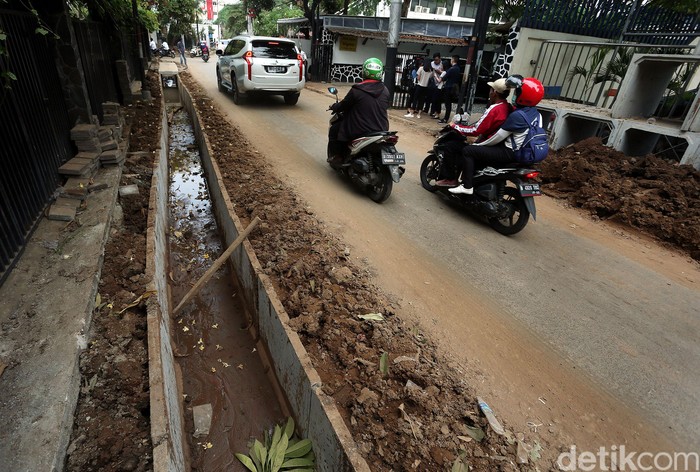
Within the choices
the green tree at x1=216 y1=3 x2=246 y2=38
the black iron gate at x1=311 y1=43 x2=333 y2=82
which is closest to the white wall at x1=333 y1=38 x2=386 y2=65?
the black iron gate at x1=311 y1=43 x2=333 y2=82

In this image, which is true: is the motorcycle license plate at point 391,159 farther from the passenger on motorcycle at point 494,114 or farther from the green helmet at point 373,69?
the green helmet at point 373,69

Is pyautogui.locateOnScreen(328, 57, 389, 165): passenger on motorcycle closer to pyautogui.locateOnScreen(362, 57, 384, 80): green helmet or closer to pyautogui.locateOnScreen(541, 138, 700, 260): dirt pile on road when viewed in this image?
pyautogui.locateOnScreen(362, 57, 384, 80): green helmet

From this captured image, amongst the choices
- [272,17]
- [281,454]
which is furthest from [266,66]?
[272,17]

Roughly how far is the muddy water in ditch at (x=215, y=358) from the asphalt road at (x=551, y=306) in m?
1.54

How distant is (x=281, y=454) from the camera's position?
285 cm

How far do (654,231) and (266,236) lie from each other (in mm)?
5337

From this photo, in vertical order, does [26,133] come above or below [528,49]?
below

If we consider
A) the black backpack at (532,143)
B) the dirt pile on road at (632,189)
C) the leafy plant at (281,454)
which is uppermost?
the black backpack at (532,143)

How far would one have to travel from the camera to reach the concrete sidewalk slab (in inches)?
85.9

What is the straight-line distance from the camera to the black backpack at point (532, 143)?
4.76 meters

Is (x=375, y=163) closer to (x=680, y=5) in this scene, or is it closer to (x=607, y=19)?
(x=607, y=19)

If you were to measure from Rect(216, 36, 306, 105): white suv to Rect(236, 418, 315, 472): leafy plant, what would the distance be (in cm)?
1002

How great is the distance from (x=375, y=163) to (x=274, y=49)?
7032mm

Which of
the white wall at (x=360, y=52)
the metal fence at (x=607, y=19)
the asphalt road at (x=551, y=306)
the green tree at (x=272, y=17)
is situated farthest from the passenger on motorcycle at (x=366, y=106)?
the green tree at (x=272, y=17)
